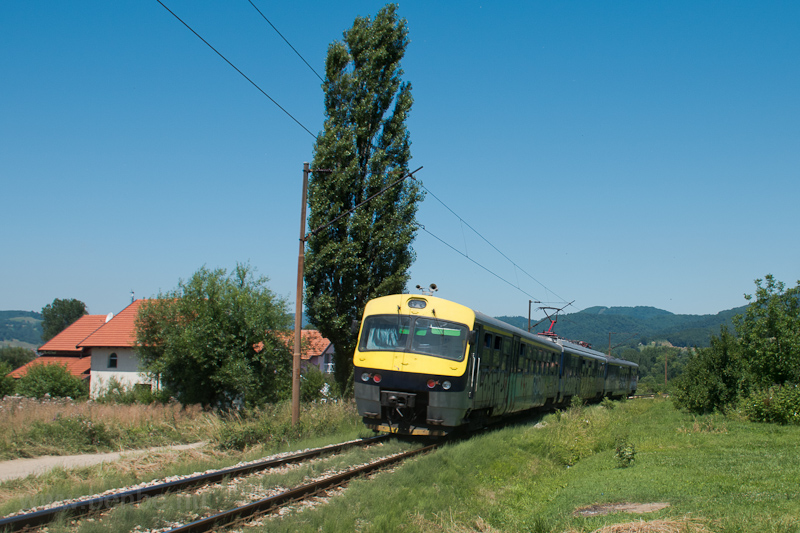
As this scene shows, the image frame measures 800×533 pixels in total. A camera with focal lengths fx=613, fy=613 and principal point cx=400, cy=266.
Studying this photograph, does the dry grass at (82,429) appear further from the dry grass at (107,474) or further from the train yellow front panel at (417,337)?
the train yellow front panel at (417,337)

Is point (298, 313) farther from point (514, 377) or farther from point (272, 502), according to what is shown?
point (272, 502)

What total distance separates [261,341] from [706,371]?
18.1 metres

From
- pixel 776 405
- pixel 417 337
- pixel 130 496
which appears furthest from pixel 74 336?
A: pixel 776 405

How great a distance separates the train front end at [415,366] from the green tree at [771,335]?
14.7 metres

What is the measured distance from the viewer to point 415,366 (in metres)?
13.3

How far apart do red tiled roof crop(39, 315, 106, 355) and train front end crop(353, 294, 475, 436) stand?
174ft

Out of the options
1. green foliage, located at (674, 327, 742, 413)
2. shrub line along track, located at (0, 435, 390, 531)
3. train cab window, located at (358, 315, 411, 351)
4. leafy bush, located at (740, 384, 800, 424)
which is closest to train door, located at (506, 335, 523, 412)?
train cab window, located at (358, 315, 411, 351)

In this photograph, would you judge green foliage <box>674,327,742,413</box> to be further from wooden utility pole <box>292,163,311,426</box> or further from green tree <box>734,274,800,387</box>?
wooden utility pole <box>292,163,311,426</box>

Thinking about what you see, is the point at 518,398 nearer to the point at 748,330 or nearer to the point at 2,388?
the point at 748,330

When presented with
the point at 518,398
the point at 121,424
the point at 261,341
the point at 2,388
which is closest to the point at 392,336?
the point at 518,398

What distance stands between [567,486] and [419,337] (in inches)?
168

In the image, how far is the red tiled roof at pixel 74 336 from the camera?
194 feet

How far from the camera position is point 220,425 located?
→ 15.4 metres

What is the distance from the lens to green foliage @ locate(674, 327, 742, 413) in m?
24.1
